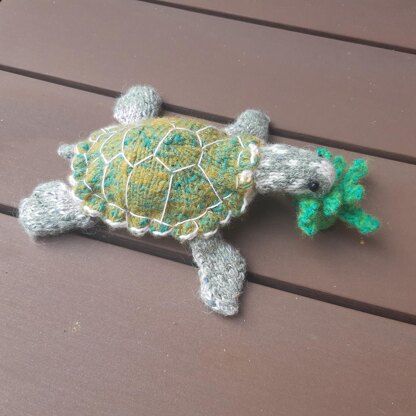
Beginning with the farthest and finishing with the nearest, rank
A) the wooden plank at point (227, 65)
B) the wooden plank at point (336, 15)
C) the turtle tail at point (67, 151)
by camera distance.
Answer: the wooden plank at point (336, 15) < the wooden plank at point (227, 65) < the turtle tail at point (67, 151)

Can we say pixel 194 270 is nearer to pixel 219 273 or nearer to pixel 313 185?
pixel 219 273

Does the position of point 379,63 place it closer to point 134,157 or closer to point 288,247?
point 288,247

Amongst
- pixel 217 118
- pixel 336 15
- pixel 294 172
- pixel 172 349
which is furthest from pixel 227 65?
pixel 172 349

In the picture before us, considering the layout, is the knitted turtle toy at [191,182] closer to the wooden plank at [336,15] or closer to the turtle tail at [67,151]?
the turtle tail at [67,151]

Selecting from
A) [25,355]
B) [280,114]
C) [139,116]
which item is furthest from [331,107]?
[25,355]

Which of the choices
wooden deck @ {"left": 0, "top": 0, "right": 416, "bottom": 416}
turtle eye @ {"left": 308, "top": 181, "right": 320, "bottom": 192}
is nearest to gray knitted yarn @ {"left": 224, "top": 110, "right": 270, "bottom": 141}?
wooden deck @ {"left": 0, "top": 0, "right": 416, "bottom": 416}

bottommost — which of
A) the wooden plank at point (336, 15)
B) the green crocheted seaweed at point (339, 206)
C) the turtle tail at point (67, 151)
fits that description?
the turtle tail at point (67, 151)

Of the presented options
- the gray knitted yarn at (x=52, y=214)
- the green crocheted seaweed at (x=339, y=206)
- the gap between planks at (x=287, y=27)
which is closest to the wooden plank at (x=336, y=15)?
the gap between planks at (x=287, y=27)
